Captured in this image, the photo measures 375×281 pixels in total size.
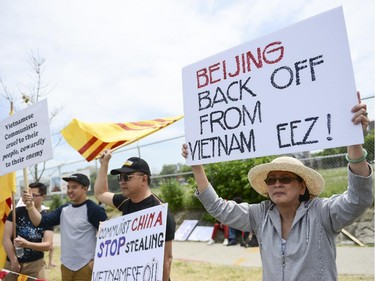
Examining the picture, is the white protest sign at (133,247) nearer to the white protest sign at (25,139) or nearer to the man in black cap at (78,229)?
the man in black cap at (78,229)

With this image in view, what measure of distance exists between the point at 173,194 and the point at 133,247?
830cm

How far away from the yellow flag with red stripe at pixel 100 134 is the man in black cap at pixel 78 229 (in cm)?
79

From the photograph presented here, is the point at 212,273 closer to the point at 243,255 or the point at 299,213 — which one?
the point at 243,255

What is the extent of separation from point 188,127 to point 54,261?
23.2ft

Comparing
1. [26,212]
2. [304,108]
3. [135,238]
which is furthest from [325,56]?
[26,212]

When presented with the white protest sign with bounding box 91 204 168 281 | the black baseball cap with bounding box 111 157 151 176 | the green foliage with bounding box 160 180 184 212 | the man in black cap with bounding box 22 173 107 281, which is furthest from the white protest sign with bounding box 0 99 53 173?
the green foliage with bounding box 160 180 184 212

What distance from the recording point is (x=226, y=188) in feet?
29.8

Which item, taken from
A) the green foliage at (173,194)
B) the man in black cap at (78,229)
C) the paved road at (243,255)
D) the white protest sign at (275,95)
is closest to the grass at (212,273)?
the paved road at (243,255)

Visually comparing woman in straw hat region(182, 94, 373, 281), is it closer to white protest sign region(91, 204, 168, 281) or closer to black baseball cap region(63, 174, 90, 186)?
white protest sign region(91, 204, 168, 281)

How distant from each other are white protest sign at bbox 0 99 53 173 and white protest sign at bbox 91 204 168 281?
1153 millimetres

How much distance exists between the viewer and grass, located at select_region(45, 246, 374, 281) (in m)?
5.36

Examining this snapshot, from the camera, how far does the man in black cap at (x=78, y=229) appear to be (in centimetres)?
347

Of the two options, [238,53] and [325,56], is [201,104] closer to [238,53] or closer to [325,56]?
[238,53]

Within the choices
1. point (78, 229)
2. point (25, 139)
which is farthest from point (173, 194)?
point (25, 139)
